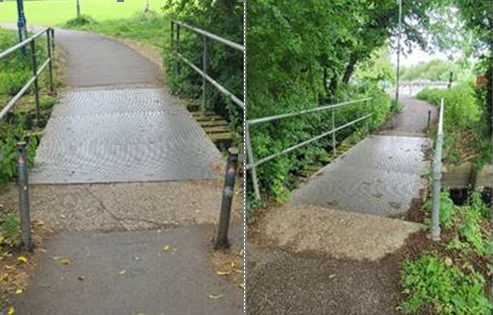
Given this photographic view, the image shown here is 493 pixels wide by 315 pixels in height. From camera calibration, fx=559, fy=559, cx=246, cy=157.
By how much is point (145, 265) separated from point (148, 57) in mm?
5226

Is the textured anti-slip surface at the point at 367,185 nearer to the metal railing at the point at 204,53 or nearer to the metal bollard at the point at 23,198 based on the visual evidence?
the metal railing at the point at 204,53

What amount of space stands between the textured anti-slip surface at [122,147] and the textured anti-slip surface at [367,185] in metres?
0.76

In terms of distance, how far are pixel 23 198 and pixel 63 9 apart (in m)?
0.73

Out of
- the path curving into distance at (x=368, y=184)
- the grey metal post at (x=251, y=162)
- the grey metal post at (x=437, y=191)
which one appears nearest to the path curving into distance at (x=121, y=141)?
the grey metal post at (x=251, y=162)

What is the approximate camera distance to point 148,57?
6844 mm

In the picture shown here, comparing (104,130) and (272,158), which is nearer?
(272,158)

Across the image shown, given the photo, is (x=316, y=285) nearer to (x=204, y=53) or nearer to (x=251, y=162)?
(x=251, y=162)

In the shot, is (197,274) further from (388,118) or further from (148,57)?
(388,118)

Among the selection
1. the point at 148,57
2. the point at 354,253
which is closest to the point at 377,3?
the point at 354,253

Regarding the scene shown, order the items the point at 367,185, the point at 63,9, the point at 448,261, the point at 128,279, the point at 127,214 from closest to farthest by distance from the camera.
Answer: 1. the point at 128,279
2. the point at 63,9
3. the point at 127,214
4. the point at 448,261
5. the point at 367,185

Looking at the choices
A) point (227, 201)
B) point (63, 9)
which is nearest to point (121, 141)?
point (63, 9)

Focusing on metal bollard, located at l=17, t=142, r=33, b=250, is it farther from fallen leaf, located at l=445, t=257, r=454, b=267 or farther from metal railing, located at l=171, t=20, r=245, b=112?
fallen leaf, located at l=445, t=257, r=454, b=267

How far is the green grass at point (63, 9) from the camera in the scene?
2.10 metres

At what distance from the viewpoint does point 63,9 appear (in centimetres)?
213
